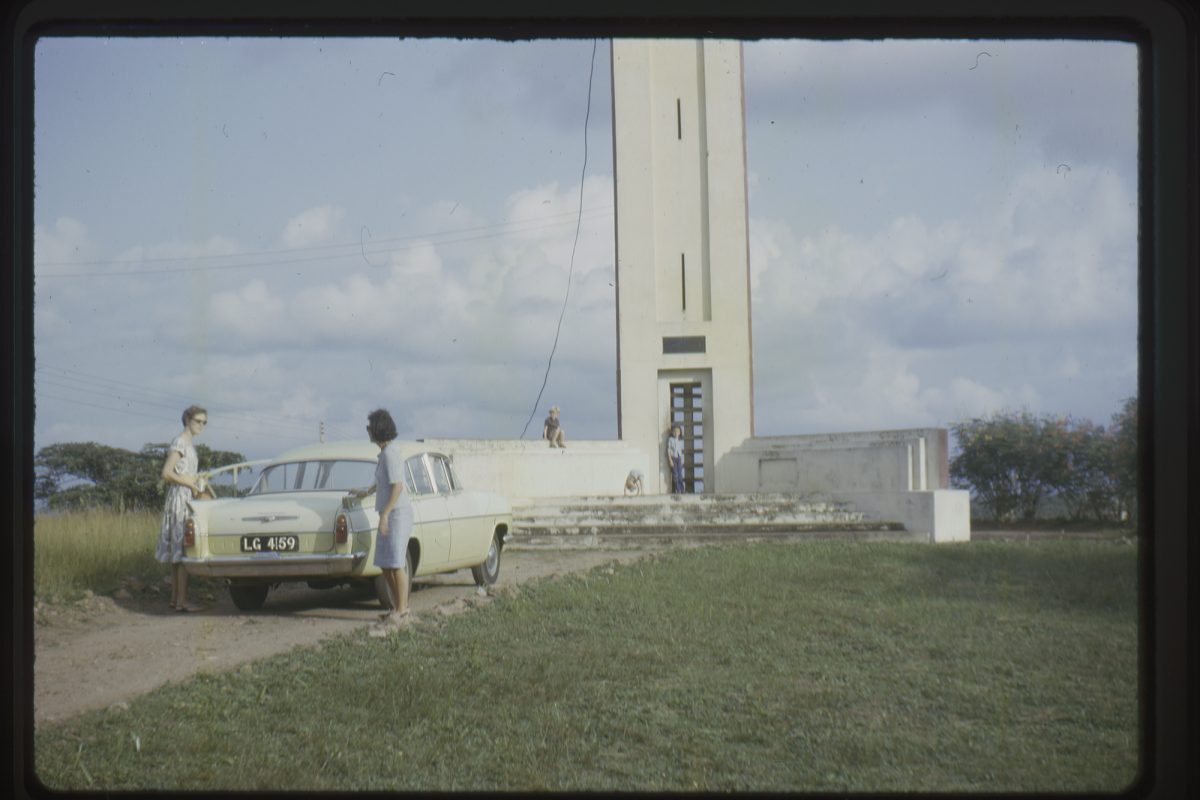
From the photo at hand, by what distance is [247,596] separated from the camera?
776 centimetres

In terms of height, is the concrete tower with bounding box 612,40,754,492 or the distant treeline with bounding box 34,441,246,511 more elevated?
the concrete tower with bounding box 612,40,754,492

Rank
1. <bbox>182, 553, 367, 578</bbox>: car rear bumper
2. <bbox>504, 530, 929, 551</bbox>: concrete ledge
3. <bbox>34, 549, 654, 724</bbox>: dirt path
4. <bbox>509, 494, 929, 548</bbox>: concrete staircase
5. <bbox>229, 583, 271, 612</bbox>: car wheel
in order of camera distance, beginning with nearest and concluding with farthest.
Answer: <bbox>34, 549, 654, 724</bbox>: dirt path < <bbox>182, 553, 367, 578</bbox>: car rear bumper < <bbox>229, 583, 271, 612</bbox>: car wheel < <bbox>504, 530, 929, 551</bbox>: concrete ledge < <bbox>509, 494, 929, 548</bbox>: concrete staircase

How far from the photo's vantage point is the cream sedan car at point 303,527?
7043 millimetres

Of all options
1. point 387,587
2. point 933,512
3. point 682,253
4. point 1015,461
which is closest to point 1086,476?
point 1015,461

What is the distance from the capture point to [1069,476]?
1003cm

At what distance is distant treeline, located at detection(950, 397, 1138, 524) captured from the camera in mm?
9430

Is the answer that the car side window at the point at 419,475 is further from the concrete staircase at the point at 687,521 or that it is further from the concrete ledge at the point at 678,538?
the concrete staircase at the point at 687,521

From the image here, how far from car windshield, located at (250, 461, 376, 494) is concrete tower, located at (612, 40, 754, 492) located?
13.1 meters

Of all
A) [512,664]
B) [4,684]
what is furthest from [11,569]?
[512,664]

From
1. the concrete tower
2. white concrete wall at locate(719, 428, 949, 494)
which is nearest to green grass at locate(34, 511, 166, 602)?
white concrete wall at locate(719, 428, 949, 494)

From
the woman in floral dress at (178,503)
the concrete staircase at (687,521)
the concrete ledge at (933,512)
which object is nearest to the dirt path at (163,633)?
the woman in floral dress at (178,503)

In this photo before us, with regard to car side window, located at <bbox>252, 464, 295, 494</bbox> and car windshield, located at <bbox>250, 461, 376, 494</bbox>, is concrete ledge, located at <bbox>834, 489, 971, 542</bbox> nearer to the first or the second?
car windshield, located at <bbox>250, 461, 376, 494</bbox>

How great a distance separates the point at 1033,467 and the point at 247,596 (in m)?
7.45

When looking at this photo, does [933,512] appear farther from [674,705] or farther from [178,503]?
[178,503]
